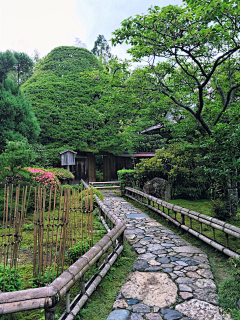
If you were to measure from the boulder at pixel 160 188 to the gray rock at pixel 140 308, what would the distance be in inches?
317

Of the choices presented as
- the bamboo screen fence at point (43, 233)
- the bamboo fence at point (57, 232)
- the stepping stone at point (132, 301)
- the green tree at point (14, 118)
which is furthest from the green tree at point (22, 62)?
the stepping stone at point (132, 301)

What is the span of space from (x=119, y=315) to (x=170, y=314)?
0.65 meters

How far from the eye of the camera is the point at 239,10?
5406 millimetres

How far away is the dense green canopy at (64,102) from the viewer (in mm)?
18188

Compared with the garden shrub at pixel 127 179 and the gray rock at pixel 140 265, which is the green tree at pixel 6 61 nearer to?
the garden shrub at pixel 127 179

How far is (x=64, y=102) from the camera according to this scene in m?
19.6

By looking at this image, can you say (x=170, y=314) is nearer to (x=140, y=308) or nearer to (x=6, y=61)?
(x=140, y=308)

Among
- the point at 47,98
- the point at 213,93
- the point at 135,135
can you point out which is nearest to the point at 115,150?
the point at 135,135

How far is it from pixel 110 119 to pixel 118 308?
1771 cm

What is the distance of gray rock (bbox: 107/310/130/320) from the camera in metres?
2.77

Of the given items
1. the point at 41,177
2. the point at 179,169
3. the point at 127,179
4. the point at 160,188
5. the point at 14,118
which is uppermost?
the point at 14,118

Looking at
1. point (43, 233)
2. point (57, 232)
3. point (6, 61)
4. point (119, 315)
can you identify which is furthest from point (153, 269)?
point (6, 61)

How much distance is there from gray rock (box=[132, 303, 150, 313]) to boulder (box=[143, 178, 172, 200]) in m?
8.04

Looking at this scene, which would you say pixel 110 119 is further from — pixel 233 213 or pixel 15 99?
pixel 233 213
